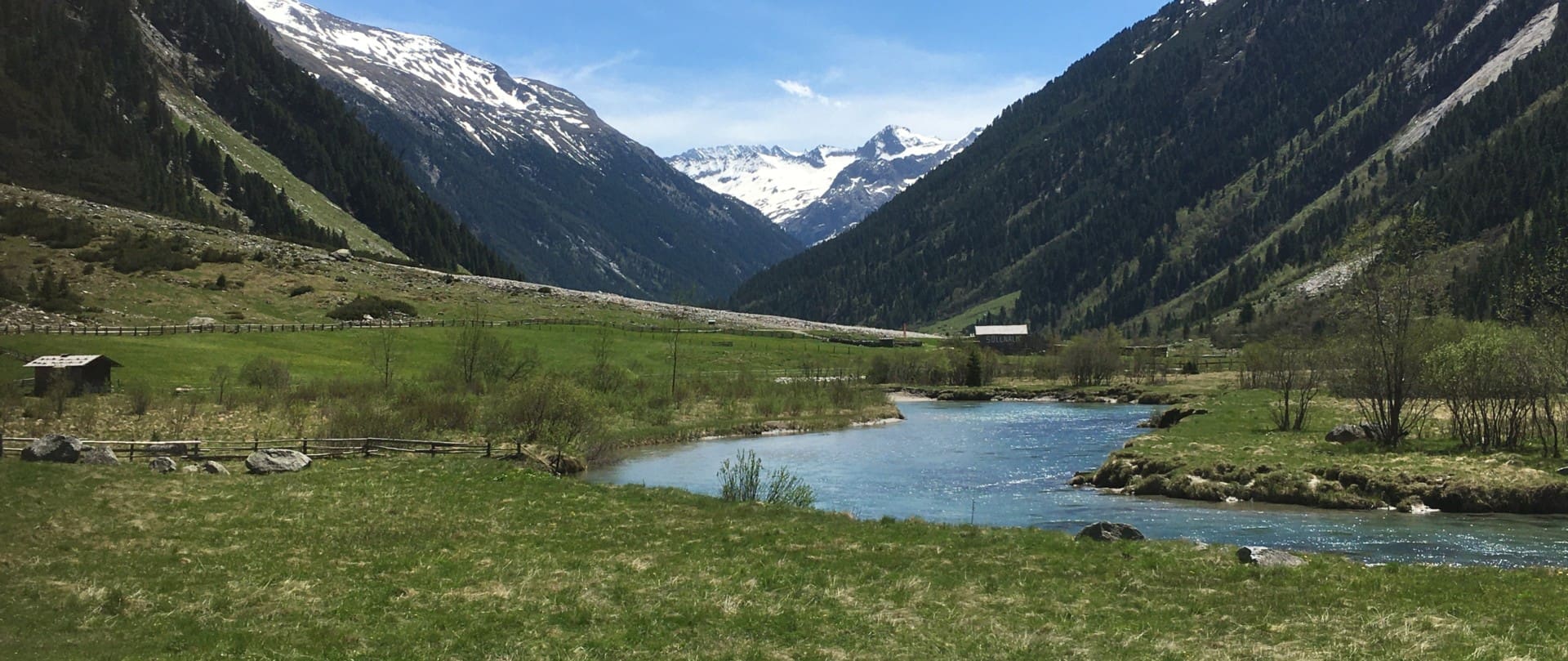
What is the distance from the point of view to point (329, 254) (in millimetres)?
154625

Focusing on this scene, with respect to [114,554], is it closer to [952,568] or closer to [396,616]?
[396,616]

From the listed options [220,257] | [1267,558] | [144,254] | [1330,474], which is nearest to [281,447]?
[1267,558]

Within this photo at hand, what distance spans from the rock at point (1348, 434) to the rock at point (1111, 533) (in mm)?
31942

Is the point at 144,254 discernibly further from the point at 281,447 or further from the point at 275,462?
the point at 275,462

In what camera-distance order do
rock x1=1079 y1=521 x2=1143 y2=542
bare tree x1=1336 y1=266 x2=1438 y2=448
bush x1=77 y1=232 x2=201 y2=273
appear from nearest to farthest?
rock x1=1079 y1=521 x2=1143 y2=542, bare tree x1=1336 y1=266 x2=1438 y2=448, bush x1=77 y1=232 x2=201 y2=273

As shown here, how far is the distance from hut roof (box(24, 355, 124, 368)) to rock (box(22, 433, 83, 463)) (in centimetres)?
3009

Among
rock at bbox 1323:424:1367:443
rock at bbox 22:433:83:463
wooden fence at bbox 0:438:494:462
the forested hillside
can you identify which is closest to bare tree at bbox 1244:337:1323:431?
rock at bbox 1323:424:1367:443

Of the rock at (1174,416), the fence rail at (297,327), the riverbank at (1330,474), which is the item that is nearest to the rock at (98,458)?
the fence rail at (297,327)

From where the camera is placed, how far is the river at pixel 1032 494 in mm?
35994

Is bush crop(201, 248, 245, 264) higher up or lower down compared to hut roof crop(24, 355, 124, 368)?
higher up

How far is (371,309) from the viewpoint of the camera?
124 m

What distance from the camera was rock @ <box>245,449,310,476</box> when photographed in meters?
41.1

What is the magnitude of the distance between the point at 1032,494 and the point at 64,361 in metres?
65.9

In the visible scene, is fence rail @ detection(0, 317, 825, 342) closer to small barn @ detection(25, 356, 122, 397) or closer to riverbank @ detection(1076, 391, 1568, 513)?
small barn @ detection(25, 356, 122, 397)
